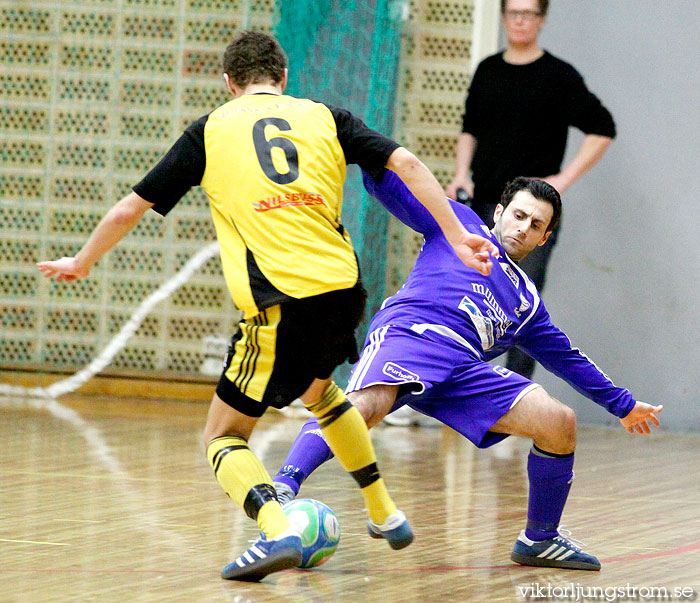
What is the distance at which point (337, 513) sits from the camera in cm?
384

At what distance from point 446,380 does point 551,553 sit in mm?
567

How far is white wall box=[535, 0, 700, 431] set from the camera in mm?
6996

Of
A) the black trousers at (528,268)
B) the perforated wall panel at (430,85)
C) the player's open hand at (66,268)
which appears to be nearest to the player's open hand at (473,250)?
the player's open hand at (66,268)

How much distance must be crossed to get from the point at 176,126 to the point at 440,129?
68.9 inches

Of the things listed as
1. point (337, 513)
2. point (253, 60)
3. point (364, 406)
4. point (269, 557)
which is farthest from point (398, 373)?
point (253, 60)

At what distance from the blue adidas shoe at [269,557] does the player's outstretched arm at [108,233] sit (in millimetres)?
814

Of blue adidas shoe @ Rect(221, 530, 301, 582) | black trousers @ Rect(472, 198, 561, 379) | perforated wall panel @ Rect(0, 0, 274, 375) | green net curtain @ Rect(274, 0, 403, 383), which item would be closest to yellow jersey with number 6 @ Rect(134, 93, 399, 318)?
blue adidas shoe @ Rect(221, 530, 301, 582)

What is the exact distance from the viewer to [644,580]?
115 inches

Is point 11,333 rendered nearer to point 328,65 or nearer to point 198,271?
point 198,271

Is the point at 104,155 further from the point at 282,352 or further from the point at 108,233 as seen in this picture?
the point at 282,352

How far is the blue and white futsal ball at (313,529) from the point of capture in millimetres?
2969

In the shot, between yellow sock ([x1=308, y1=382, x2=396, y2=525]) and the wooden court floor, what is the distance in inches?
7.8

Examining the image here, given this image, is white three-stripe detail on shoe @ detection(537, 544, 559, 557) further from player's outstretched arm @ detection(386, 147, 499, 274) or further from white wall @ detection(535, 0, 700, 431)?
white wall @ detection(535, 0, 700, 431)

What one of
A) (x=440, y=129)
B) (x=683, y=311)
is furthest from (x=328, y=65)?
(x=683, y=311)
